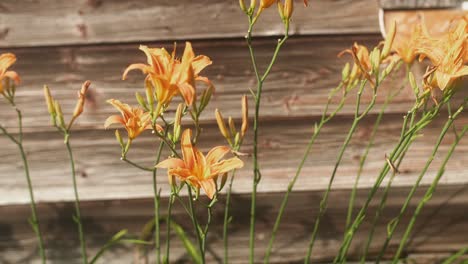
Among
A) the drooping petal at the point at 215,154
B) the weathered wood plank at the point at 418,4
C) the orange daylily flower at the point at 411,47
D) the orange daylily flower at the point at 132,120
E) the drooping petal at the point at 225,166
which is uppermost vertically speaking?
the weathered wood plank at the point at 418,4

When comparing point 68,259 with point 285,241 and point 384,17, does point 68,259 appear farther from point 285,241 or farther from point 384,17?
point 384,17

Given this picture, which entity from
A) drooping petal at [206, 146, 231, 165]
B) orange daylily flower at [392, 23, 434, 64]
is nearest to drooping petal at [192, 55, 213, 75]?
drooping petal at [206, 146, 231, 165]

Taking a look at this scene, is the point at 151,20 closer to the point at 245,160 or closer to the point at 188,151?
the point at 245,160

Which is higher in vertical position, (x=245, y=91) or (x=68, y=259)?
(x=245, y=91)

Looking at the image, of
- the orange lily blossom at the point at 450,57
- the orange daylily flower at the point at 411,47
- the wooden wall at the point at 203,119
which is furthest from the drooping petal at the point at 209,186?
the wooden wall at the point at 203,119

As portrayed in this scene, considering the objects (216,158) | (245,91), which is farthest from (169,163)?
(245,91)

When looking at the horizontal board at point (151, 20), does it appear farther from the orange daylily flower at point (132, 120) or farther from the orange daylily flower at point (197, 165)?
the orange daylily flower at point (197, 165)
